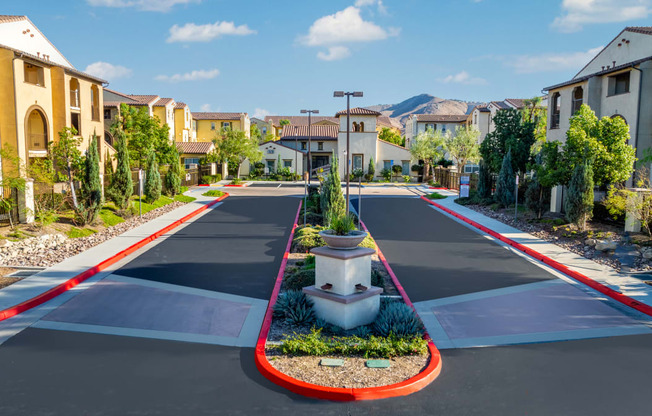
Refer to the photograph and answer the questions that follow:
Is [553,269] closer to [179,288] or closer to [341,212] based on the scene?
[341,212]

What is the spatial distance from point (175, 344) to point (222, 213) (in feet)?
66.3

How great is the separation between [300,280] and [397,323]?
135 inches

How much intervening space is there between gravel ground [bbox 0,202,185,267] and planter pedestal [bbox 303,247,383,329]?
885 cm

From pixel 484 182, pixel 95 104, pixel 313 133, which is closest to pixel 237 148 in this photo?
pixel 313 133

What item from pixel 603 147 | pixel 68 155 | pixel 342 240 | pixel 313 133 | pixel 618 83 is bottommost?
pixel 342 240

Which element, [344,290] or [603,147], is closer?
[344,290]

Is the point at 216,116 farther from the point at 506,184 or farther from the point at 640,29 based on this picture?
the point at 640,29

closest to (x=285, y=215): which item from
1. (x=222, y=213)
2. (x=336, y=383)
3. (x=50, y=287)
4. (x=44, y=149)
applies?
(x=222, y=213)

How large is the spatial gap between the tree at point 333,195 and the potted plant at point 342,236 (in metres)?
9.17

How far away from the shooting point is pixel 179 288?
1230 cm

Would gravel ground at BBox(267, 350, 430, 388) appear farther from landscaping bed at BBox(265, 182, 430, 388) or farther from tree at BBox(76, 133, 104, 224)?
tree at BBox(76, 133, 104, 224)

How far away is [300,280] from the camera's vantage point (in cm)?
1162

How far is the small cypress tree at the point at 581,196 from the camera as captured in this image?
62.2ft

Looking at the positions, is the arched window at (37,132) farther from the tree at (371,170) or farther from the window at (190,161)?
the tree at (371,170)
